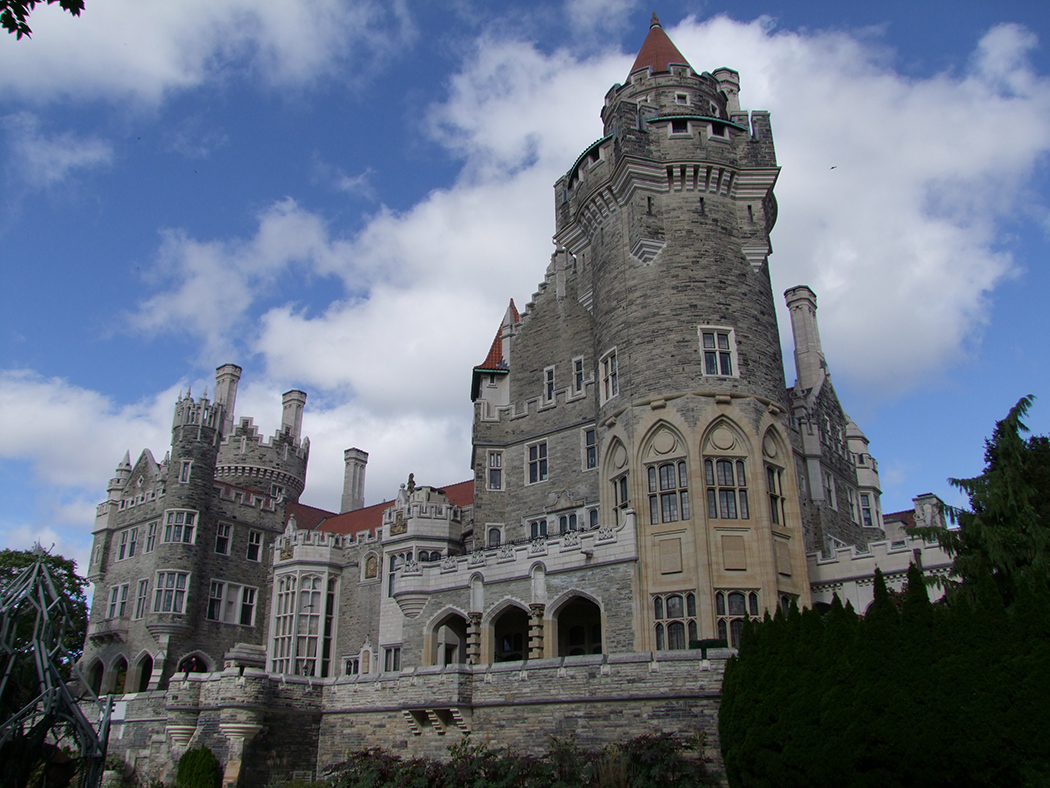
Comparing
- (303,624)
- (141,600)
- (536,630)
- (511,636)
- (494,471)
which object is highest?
(494,471)

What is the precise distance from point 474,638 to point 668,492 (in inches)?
296

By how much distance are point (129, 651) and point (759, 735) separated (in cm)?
3046

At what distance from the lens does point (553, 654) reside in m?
25.0

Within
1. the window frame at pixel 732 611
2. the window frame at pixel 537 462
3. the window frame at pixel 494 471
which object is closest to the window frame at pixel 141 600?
the window frame at pixel 494 471

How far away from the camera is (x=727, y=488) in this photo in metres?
24.8

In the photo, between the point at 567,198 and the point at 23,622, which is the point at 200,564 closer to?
the point at 23,622

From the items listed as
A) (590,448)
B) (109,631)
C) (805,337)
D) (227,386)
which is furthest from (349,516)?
(805,337)

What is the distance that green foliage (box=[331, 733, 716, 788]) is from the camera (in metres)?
17.2

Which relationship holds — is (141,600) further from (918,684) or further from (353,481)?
(918,684)

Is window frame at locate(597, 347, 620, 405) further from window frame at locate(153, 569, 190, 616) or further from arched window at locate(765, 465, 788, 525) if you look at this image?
window frame at locate(153, 569, 190, 616)

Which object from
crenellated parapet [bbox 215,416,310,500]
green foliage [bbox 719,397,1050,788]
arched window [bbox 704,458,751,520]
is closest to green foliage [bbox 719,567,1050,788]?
green foliage [bbox 719,397,1050,788]

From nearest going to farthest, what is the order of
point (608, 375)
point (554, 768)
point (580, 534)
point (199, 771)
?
1. point (554, 768)
2. point (199, 771)
3. point (580, 534)
4. point (608, 375)

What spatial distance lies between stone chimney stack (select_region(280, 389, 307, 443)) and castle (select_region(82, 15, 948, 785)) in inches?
377

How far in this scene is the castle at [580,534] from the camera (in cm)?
2320
